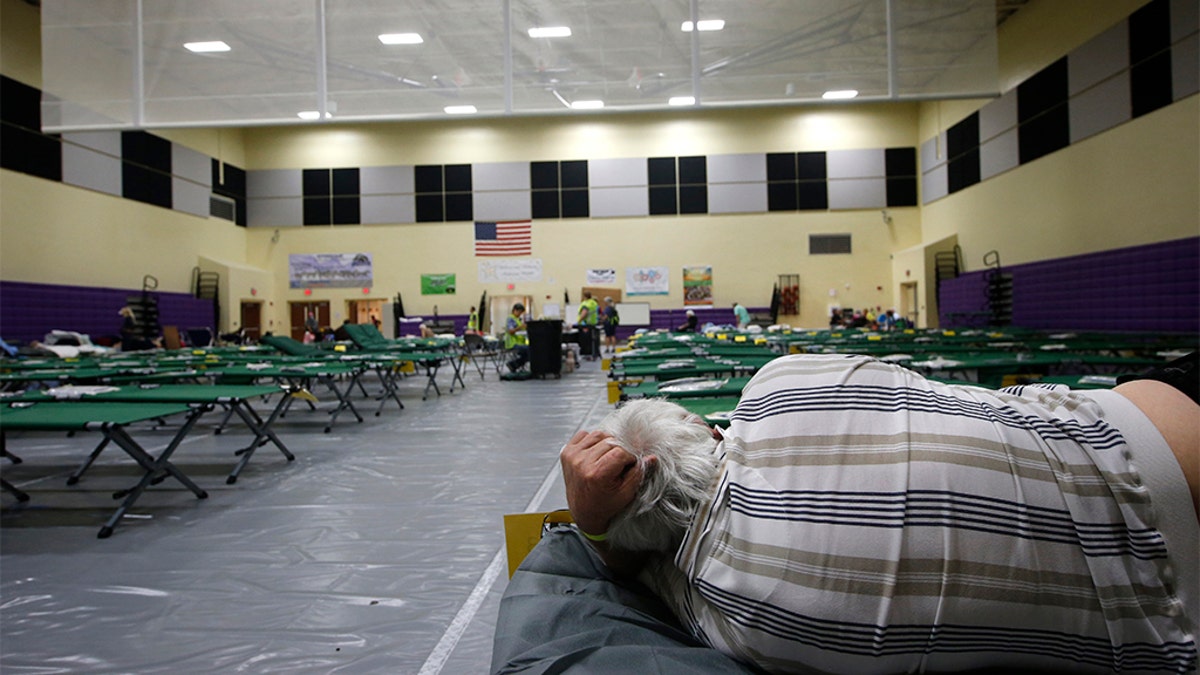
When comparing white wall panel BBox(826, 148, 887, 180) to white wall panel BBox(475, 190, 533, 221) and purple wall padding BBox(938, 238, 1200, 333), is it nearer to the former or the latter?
purple wall padding BBox(938, 238, 1200, 333)

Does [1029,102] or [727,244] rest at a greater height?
[1029,102]

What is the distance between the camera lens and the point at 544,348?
11.5 meters

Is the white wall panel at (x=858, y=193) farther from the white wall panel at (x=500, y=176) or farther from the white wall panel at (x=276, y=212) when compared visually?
the white wall panel at (x=276, y=212)

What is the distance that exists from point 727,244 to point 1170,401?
19.5 m

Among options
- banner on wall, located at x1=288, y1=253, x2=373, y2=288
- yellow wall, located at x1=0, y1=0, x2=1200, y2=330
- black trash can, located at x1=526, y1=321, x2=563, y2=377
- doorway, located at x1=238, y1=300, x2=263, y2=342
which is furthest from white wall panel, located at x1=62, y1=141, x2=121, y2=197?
black trash can, located at x1=526, y1=321, x2=563, y2=377

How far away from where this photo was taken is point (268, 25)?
9.48 meters

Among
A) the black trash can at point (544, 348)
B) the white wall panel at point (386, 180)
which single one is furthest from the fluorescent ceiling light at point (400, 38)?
the white wall panel at point (386, 180)

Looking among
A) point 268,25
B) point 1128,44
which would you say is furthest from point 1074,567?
point 1128,44

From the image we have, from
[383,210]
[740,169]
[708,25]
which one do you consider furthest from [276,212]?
[708,25]

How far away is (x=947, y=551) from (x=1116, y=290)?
1376 centimetres

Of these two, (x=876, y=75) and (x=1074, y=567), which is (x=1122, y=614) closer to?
(x=1074, y=567)

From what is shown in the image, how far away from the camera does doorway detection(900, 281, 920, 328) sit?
18.5 metres

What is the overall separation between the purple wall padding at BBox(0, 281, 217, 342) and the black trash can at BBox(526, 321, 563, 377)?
9456 mm

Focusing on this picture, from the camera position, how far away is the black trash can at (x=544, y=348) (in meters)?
11.5
